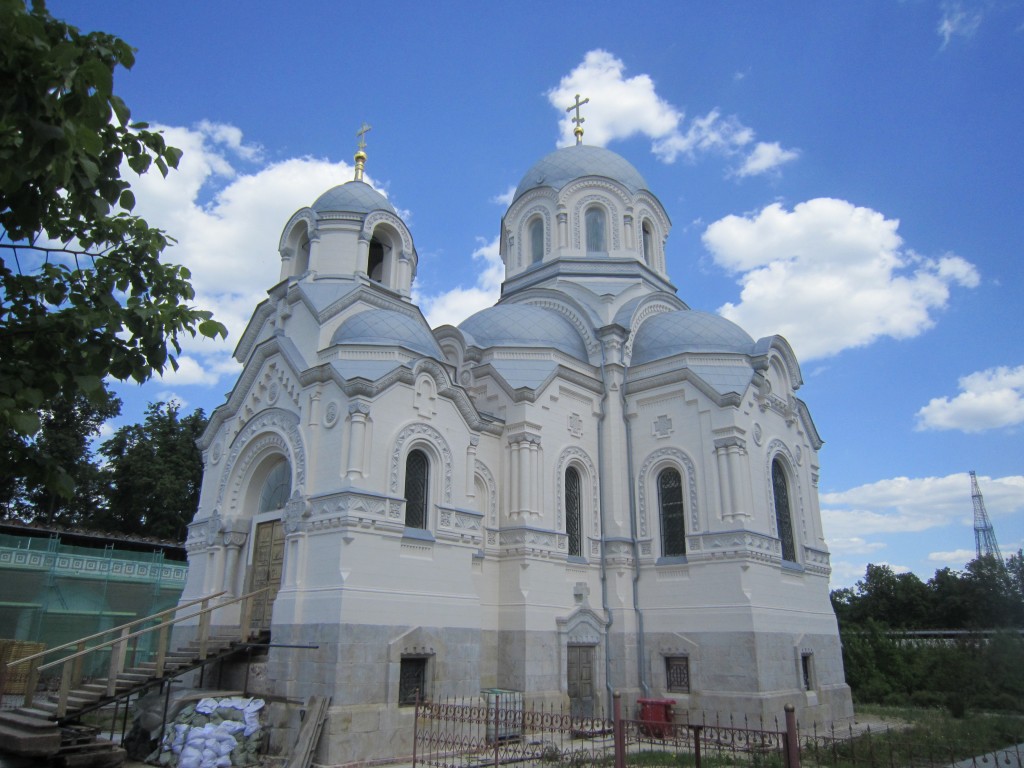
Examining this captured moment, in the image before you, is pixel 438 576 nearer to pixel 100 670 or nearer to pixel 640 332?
pixel 640 332

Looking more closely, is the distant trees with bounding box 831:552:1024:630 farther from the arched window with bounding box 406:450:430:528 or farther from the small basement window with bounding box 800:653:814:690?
the arched window with bounding box 406:450:430:528

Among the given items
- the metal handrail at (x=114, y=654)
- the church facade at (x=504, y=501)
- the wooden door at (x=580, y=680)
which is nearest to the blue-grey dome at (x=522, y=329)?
the church facade at (x=504, y=501)

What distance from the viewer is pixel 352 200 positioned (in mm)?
16938

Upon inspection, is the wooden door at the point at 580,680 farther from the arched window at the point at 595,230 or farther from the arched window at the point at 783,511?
the arched window at the point at 595,230

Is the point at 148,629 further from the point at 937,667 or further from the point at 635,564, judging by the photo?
the point at 937,667

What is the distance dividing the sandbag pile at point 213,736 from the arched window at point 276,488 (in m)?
3.89

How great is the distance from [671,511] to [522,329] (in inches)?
214

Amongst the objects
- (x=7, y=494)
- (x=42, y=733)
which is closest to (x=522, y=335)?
(x=42, y=733)

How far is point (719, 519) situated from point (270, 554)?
9.11 meters

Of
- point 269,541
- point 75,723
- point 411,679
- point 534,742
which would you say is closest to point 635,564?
point 534,742

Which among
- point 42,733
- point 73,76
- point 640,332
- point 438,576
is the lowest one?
point 42,733

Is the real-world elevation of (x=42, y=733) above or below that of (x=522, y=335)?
below

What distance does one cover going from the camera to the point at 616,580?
1656cm

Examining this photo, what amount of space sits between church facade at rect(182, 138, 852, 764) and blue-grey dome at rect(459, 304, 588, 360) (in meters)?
0.07
